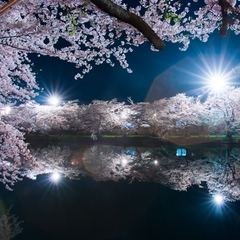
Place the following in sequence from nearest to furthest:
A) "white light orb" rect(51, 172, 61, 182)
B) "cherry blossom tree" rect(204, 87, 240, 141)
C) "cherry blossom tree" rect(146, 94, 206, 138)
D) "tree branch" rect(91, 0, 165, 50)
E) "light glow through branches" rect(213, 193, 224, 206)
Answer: "tree branch" rect(91, 0, 165, 50) → "light glow through branches" rect(213, 193, 224, 206) → "white light orb" rect(51, 172, 61, 182) → "cherry blossom tree" rect(204, 87, 240, 141) → "cherry blossom tree" rect(146, 94, 206, 138)

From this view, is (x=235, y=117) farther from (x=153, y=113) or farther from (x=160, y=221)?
(x=160, y=221)

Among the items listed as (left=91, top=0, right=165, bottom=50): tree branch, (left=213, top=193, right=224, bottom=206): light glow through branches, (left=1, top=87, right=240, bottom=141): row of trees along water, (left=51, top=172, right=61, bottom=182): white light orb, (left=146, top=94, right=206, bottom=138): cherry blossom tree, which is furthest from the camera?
(left=146, top=94, right=206, bottom=138): cherry blossom tree

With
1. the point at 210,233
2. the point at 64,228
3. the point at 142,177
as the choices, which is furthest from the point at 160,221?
the point at 142,177

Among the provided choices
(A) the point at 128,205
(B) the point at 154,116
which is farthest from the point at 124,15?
(B) the point at 154,116

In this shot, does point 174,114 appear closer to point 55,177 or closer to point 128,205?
point 55,177

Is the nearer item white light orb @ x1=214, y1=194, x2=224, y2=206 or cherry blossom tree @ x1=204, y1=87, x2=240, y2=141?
white light orb @ x1=214, y1=194, x2=224, y2=206

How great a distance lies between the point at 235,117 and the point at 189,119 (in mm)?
5284

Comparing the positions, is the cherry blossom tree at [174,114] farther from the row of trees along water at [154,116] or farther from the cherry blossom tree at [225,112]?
the cherry blossom tree at [225,112]

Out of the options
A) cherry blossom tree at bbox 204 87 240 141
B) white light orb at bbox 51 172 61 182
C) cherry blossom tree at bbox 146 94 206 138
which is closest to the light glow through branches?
white light orb at bbox 51 172 61 182

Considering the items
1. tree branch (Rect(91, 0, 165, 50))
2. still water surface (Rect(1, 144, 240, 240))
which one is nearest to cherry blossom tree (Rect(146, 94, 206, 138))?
still water surface (Rect(1, 144, 240, 240))

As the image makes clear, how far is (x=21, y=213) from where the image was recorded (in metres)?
5.24

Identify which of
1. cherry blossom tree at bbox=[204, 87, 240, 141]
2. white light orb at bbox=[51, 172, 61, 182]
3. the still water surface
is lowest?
the still water surface

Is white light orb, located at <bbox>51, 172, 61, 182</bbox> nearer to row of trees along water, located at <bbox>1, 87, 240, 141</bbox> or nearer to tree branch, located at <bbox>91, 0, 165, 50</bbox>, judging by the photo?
tree branch, located at <bbox>91, 0, 165, 50</bbox>

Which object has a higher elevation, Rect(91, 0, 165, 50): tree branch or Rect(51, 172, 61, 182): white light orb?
Rect(51, 172, 61, 182): white light orb
